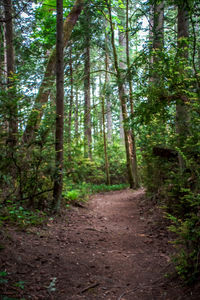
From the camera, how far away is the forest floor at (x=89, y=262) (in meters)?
2.80

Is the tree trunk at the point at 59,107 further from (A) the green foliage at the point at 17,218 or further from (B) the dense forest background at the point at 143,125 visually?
(A) the green foliage at the point at 17,218

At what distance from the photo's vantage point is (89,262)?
3.81 meters

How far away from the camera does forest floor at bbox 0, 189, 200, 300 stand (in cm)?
280

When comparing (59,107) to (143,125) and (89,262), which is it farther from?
(89,262)

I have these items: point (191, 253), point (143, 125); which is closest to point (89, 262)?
point (191, 253)

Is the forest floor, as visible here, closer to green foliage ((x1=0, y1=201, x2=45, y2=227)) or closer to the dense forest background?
green foliage ((x1=0, y1=201, x2=45, y2=227))

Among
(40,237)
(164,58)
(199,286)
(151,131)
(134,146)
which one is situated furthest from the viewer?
(134,146)

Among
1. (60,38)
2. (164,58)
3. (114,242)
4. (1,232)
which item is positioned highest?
(60,38)

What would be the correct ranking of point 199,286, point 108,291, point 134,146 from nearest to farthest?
point 199,286
point 108,291
point 134,146

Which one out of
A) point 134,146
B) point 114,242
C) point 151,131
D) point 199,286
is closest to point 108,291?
point 199,286

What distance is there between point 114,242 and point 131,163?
27.9ft

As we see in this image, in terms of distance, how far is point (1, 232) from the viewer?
383 centimetres

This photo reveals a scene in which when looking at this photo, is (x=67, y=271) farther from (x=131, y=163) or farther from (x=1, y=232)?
(x=131, y=163)

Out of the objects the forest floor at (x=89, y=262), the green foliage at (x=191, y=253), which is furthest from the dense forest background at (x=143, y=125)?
A: the forest floor at (x=89, y=262)
